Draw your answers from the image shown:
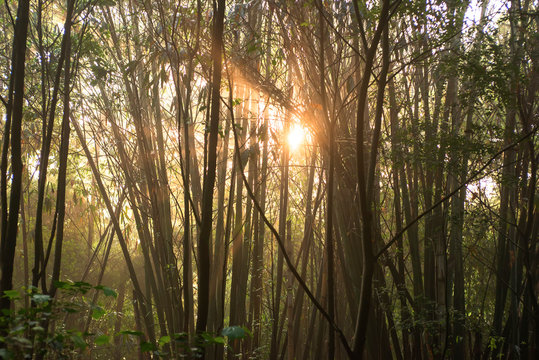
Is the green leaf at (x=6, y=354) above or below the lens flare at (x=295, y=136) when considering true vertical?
below

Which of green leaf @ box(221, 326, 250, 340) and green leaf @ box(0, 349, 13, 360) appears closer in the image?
green leaf @ box(0, 349, 13, 360)

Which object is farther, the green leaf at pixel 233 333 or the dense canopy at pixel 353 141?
the dense canopy at pixel 353 141

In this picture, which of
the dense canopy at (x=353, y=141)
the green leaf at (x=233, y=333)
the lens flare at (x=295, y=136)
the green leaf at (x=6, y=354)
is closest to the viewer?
the green leaf at (x=6, y=354)

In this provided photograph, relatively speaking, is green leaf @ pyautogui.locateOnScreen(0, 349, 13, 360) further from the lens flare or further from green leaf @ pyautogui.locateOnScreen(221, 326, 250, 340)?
the lens flare

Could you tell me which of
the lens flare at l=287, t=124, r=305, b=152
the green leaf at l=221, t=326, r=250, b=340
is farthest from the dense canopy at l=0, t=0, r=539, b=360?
the green leaf at l=221, t=326, r=250, b=340

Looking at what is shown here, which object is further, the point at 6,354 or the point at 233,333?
the point at 233,333

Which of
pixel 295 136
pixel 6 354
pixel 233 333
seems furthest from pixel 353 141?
pixel 6 354

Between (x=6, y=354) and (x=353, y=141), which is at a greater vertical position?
(x=353, y=141)

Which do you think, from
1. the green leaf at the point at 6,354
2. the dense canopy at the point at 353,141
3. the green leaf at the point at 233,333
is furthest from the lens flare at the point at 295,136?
the green leaf at the point at 6,354

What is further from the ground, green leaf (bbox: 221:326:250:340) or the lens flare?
the lens flare

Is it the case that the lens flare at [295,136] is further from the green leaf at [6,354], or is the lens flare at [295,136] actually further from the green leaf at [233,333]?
the green leaf at [6,354]

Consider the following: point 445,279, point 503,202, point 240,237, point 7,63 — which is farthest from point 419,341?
point 7,63

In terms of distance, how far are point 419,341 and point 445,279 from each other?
567mm

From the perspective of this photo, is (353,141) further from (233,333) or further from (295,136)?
(233,333)
